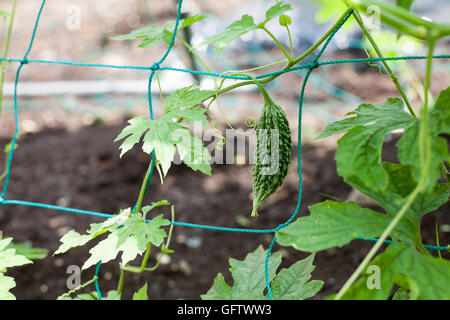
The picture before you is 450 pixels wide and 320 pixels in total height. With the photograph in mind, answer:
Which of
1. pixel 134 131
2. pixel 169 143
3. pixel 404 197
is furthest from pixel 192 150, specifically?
pixel 404 197

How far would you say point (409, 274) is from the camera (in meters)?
0.84

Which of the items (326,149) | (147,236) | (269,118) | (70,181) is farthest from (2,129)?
(269,118)

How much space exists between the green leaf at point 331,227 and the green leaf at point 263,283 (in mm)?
245

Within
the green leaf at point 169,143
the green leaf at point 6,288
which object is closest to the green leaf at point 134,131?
the green leaf at point 169,143

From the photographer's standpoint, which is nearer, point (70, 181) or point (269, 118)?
point (269, 118)

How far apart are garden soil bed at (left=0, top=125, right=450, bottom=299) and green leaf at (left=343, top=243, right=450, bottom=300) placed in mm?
1098

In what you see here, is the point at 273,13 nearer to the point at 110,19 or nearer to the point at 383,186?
the point at 383,186

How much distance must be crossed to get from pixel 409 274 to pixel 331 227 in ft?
0.56

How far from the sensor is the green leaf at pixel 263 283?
1.14 m

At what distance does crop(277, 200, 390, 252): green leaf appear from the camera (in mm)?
873

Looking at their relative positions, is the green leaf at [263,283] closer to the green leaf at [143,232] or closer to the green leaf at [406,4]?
the green leaf at [143,232]

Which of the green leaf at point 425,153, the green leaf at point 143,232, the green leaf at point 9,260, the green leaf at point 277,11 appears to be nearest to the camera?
the green leaf at point 425,153
